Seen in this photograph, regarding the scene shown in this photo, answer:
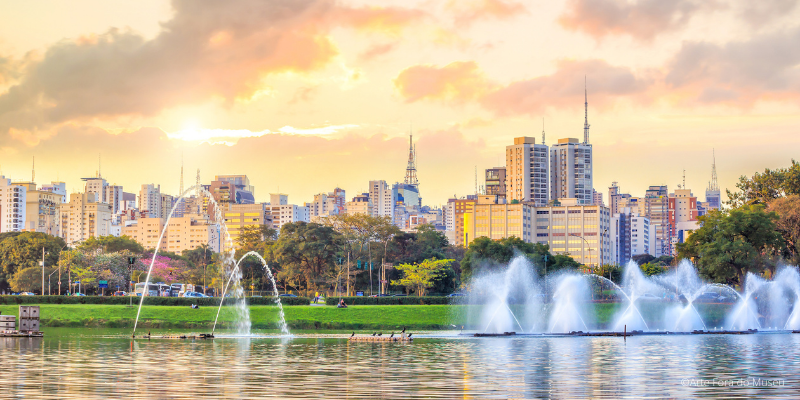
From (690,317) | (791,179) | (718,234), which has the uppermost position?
(791,179)

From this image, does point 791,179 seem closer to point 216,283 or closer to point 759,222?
point 759,222

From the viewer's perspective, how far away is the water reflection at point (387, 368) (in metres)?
28.6

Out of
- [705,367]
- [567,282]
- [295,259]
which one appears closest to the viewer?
[705,367]

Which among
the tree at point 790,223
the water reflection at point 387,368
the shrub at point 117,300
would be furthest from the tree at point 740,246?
the shrub at point 117,300

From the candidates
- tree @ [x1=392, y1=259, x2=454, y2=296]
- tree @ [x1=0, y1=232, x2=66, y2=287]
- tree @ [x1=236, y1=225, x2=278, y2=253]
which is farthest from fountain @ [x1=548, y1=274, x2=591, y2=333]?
tree @ [x1=0, y1=232, x2=66, y2=287]

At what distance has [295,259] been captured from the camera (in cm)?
12312

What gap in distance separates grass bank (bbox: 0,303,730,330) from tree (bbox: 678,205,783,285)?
379 centimetres

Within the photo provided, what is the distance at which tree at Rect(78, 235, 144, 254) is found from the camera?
150750 millimetres

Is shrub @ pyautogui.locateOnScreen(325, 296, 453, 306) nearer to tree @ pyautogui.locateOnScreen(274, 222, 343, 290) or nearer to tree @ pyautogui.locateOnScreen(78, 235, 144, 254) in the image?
tree @ pyautogui.locateOnScreen(274, 222, 343, 290)

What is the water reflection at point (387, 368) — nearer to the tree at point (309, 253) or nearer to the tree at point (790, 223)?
the tree at point (790, 223)

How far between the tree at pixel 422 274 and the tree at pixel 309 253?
995cm

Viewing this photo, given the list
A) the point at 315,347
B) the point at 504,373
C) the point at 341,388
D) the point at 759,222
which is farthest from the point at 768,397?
the point at 759,222

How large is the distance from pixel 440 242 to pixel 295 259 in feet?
117

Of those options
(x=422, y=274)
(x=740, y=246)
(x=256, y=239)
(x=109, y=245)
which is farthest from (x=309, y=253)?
(x=740, y=246)
